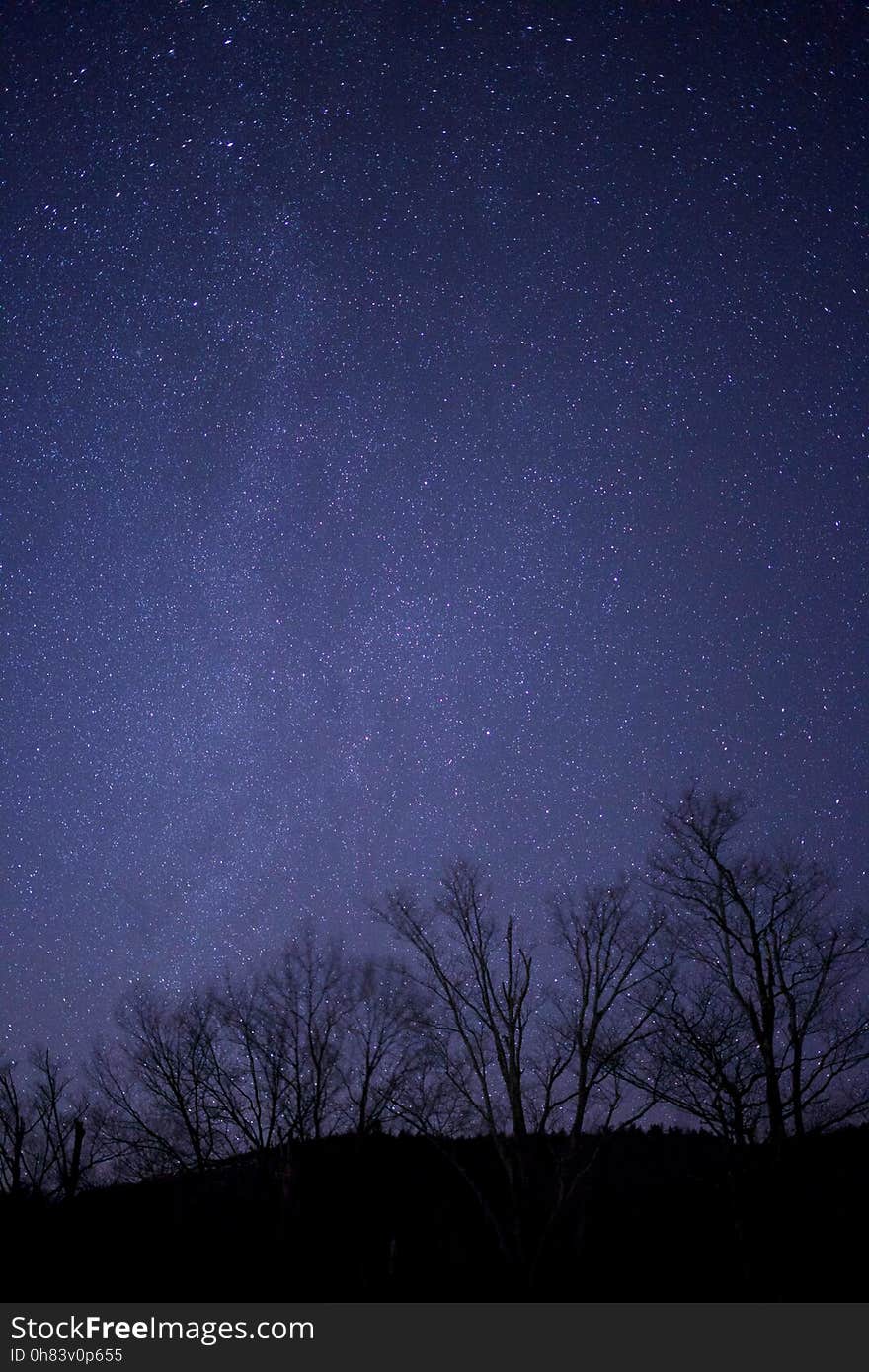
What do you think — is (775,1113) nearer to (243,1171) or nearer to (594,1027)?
(594,1027)

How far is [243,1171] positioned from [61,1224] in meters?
8.09

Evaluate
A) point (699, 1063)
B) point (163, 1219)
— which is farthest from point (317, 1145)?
point (699, 1063)

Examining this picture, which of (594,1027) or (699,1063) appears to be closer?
(594,1027)

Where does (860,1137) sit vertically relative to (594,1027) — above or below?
below

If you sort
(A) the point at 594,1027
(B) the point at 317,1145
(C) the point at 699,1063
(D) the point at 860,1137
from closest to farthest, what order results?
(A) the point at 594,1027 → (C) the point at 699,1063 → (D) the point at 860,1137 → (B) the point at 317,1145

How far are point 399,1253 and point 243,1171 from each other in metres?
14.4

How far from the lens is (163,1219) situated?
100 ft

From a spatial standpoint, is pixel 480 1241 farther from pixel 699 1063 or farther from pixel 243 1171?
pixel 243 1171

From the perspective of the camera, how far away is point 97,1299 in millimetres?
18328

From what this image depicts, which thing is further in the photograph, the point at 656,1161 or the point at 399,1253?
the point at 656,1161
